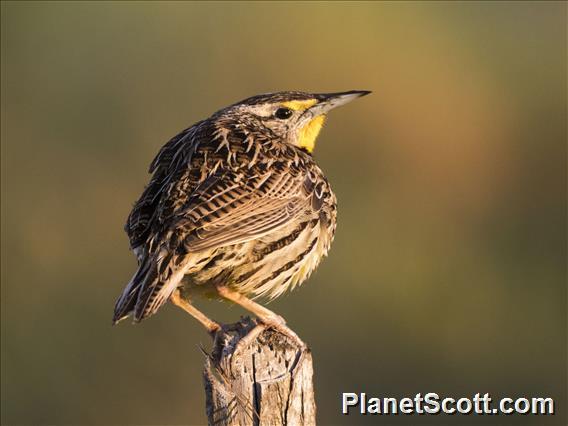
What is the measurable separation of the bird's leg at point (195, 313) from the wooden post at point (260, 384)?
0.54 ft

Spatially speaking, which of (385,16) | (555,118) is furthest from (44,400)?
(385,16)

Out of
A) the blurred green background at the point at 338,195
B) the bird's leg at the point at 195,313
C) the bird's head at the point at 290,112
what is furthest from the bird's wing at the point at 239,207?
the blurred green background at the point at 338,195

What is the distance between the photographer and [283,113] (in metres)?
4.44

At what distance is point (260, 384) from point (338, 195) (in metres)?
3.55

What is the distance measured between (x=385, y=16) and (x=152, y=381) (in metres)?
4.34

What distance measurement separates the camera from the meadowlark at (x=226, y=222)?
3.62 meters

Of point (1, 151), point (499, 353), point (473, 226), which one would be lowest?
point (499, 353)

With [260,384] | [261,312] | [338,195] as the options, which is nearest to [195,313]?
[261,312]

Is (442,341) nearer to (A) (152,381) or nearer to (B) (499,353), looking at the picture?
(B) (499,353)

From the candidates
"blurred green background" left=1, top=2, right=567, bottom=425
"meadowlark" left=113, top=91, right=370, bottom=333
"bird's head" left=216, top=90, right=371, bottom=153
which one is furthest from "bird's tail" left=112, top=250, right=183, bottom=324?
"blurred green background" left=1, top=2, right=567, bottom=425

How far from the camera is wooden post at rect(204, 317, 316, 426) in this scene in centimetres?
337

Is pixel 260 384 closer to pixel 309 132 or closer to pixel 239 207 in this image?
pixel 239 207

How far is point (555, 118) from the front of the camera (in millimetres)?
8234

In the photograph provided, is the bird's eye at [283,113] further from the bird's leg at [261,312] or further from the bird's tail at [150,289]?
the bird's tail at [150,289]
